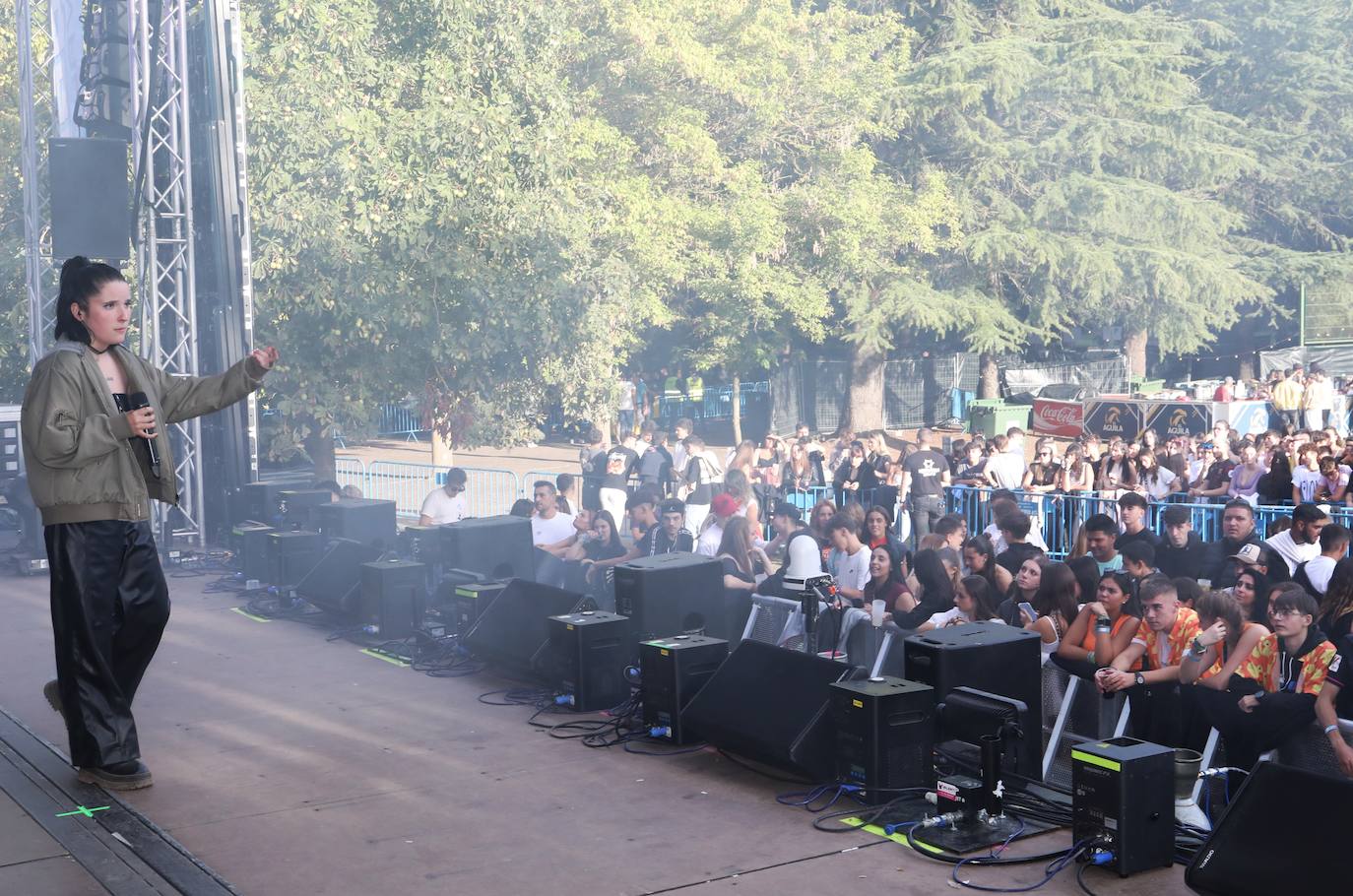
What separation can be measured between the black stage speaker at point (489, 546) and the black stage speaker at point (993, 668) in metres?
5.36

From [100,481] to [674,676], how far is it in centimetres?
309

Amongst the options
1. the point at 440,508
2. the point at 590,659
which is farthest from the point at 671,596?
the point at 440,508

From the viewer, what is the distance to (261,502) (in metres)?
14.2

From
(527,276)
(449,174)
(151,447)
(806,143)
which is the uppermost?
(806,143)

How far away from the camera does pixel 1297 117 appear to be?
110 feet

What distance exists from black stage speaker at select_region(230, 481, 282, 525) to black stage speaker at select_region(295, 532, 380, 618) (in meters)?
2.78

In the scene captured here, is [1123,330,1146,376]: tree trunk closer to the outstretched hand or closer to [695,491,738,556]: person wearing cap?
[695,491,738,556]: person wearing cap

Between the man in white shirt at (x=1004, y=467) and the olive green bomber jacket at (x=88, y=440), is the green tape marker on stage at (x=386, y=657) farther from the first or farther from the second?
the man in white shirt at (x=1004, y=467)

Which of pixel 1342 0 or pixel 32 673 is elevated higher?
pixel 1342 0

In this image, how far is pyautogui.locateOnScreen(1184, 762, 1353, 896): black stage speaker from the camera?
446 cm

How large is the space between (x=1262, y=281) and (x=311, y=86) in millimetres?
24953

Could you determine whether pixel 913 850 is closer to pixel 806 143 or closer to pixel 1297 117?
pixel 806 143

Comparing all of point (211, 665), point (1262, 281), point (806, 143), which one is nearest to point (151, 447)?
point (211, 665)

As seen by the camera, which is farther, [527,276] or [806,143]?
[806,143]
